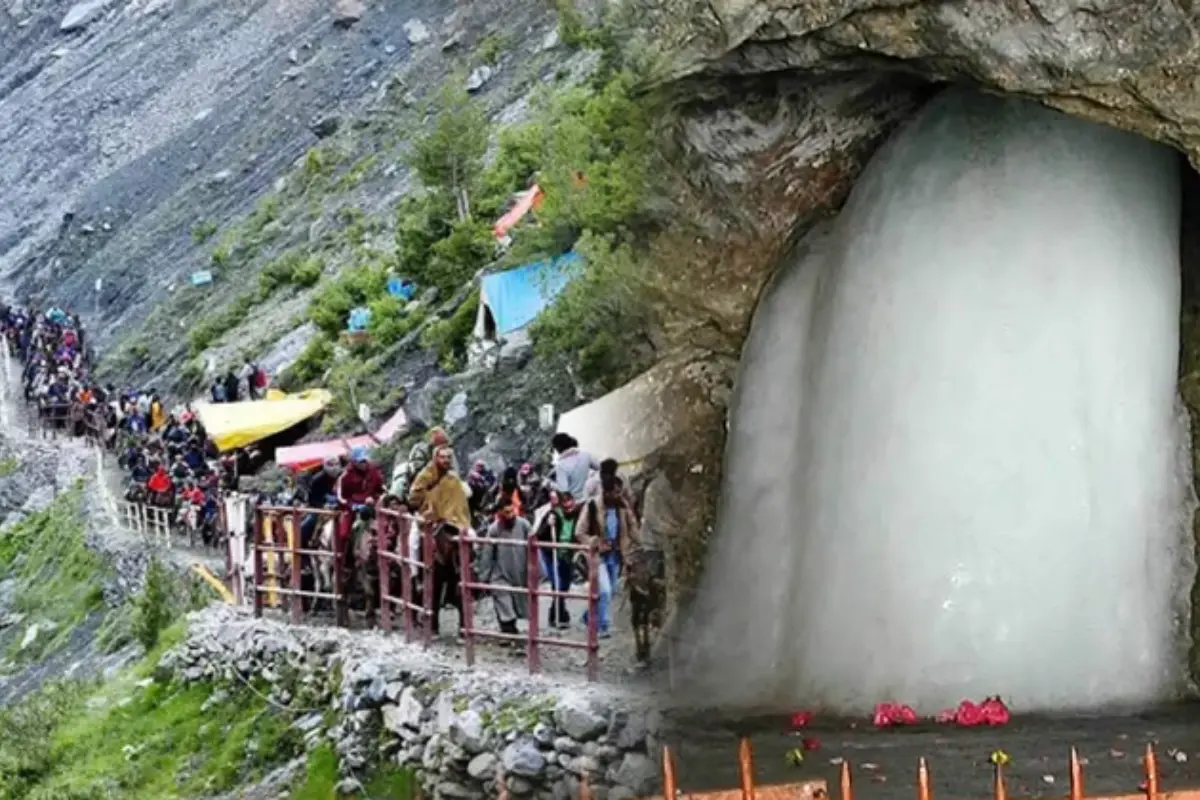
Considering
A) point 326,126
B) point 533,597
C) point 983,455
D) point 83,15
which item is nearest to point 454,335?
point 533,597

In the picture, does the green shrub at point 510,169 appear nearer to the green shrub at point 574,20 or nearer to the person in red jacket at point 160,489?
the person in red jacket at point 160,489

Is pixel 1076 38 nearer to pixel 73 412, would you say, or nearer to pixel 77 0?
pixel 73 412

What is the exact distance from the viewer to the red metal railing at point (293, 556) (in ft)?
40.3

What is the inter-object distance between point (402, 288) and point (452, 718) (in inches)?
594

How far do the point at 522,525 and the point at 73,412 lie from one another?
1004 inches

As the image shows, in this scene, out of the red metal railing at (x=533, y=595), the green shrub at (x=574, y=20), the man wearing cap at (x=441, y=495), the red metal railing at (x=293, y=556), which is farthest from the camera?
the red metal railing at (x=293, y=556)

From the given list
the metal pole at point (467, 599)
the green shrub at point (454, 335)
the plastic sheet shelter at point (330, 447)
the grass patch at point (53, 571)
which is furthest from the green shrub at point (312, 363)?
the metal pole at point (467, 599)

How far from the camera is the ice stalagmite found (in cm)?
855

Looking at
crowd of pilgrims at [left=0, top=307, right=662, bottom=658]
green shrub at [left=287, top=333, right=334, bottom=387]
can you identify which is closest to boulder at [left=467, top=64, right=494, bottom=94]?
green shrub at [left=287, top=333, right=334, bottom=387]

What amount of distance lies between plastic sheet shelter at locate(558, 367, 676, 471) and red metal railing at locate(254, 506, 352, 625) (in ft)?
12.4

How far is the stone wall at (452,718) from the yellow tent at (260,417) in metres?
9.47

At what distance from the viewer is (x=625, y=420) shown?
7.99 m

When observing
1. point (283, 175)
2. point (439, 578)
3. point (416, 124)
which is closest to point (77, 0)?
point (283, 175)

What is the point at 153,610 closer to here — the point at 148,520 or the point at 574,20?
the point at 148,520
